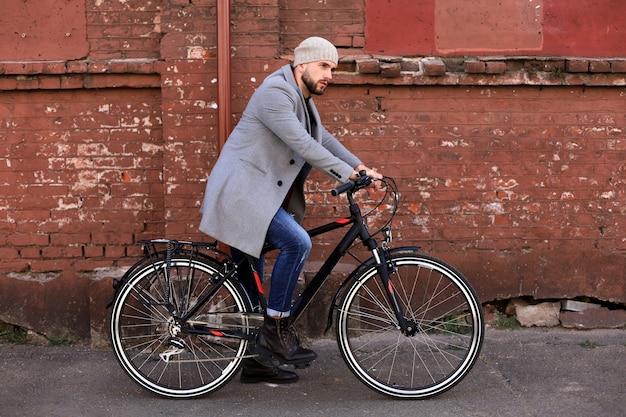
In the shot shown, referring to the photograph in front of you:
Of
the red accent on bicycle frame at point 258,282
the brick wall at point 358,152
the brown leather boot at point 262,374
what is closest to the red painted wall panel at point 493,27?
the brick wall at point 358,152

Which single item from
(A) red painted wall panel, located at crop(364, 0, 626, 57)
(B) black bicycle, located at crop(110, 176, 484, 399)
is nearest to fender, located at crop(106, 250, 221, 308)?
(B) black bicycle, located at crop(110, 176, 484, 399)

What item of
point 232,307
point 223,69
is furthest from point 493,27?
point 232,307

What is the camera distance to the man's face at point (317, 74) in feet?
15.0

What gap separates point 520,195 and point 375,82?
1.31 metres

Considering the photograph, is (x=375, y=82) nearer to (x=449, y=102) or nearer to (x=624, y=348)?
(x=449, y=102)

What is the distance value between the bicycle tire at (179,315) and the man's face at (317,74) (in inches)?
44.3

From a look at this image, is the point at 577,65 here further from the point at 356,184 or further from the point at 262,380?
the point at 262,380

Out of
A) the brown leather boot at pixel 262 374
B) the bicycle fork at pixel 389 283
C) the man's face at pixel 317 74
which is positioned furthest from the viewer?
the brown leather boot at pixel 262 374

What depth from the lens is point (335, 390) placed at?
495 cm

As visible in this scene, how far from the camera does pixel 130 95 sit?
232 inches

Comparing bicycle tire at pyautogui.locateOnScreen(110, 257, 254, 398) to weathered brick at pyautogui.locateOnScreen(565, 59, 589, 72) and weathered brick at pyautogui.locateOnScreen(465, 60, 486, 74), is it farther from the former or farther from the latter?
weathered brick at pyautogui.locateOnScreen(565, 59, 589, 72)

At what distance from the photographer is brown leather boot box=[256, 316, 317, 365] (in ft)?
15.4

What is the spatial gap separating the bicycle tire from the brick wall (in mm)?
1001

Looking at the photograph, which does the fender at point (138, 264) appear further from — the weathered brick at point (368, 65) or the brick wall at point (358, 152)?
the weathered brick at point (368, 65)
